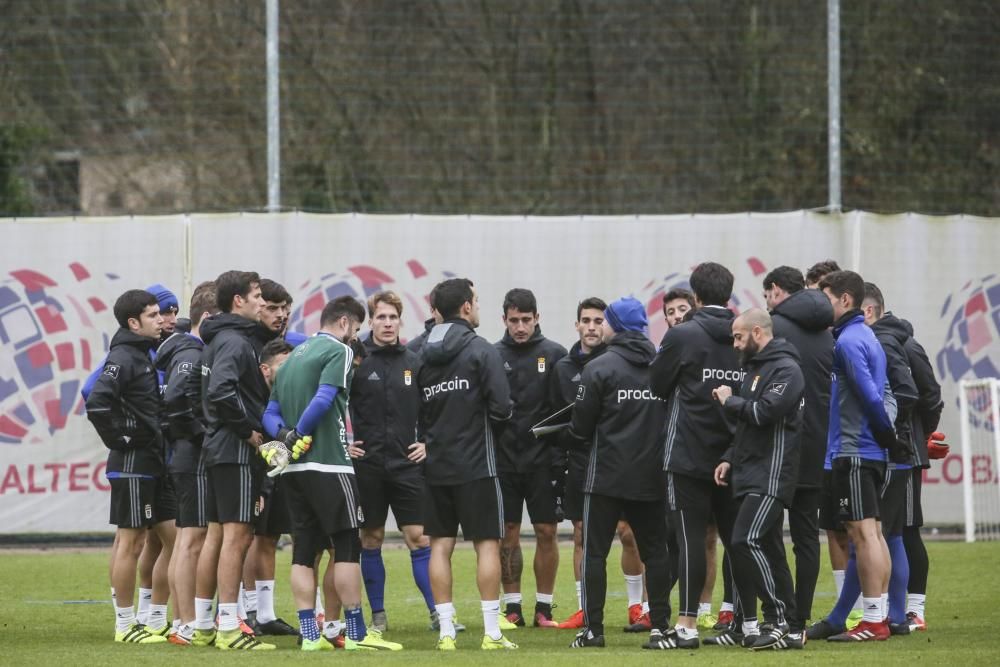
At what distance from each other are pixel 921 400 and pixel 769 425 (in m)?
1.76

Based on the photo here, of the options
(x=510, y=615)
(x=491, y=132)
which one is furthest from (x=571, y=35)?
(x=510, y=615)

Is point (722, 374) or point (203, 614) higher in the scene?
point (722, 374)

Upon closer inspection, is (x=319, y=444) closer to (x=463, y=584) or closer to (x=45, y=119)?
(x=463, y=584)

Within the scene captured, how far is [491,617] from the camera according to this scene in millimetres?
8828

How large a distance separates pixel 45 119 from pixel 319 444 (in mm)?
11483

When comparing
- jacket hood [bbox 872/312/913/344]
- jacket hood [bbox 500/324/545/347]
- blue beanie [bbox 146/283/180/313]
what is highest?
blue beanie [bbox 146/283/180/313]

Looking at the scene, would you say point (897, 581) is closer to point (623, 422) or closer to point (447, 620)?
point (623, 422)

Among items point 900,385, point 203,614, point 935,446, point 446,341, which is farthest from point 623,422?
point 203,614

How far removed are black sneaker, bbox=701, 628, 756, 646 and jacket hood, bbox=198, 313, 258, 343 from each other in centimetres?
323

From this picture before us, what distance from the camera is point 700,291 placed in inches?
351

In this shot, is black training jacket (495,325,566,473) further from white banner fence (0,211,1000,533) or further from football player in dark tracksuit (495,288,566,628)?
white banner fence (0,211,1000,533)

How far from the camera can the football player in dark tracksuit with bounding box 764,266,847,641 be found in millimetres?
8852

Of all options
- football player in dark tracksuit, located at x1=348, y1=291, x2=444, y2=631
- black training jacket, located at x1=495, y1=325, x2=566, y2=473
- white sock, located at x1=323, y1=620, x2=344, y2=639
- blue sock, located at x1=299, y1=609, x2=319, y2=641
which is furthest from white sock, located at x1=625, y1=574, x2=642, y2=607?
blue sock, located at x1=299, y1=609, x2=319, y2=641

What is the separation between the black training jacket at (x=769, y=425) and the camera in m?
8.32
